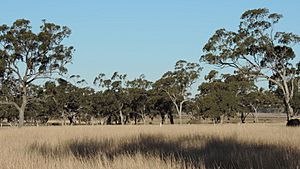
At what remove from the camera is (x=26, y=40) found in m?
32.8

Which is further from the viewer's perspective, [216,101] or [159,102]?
[159,102]

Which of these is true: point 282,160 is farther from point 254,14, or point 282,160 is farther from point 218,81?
point 218,81

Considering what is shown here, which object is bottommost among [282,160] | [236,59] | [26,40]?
[282,160]

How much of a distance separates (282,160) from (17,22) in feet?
102

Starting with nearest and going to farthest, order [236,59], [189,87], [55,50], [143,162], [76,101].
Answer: [143,162]
[236,59]
[55,50]
[189,87]
[76,101]

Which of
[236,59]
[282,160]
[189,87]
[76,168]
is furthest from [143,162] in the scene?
[189,87]

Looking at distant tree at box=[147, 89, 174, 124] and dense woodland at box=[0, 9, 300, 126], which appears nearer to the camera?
dense woodland at box=[0, 9, 300, 126]

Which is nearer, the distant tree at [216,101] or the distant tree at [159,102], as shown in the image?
the distant tree at [216,101]

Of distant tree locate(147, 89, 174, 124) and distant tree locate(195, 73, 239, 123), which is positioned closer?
distant tree locate(195, 73, 239, 123)

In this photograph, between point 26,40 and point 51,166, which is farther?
point 26,40

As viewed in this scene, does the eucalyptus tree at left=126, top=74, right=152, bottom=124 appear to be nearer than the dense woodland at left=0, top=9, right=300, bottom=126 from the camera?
No

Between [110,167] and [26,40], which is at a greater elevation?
[26,40]

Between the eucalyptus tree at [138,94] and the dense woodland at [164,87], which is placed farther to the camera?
the eucalyptus tree at [138,94]

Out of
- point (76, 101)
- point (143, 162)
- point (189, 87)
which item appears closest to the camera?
point (143, 162)
